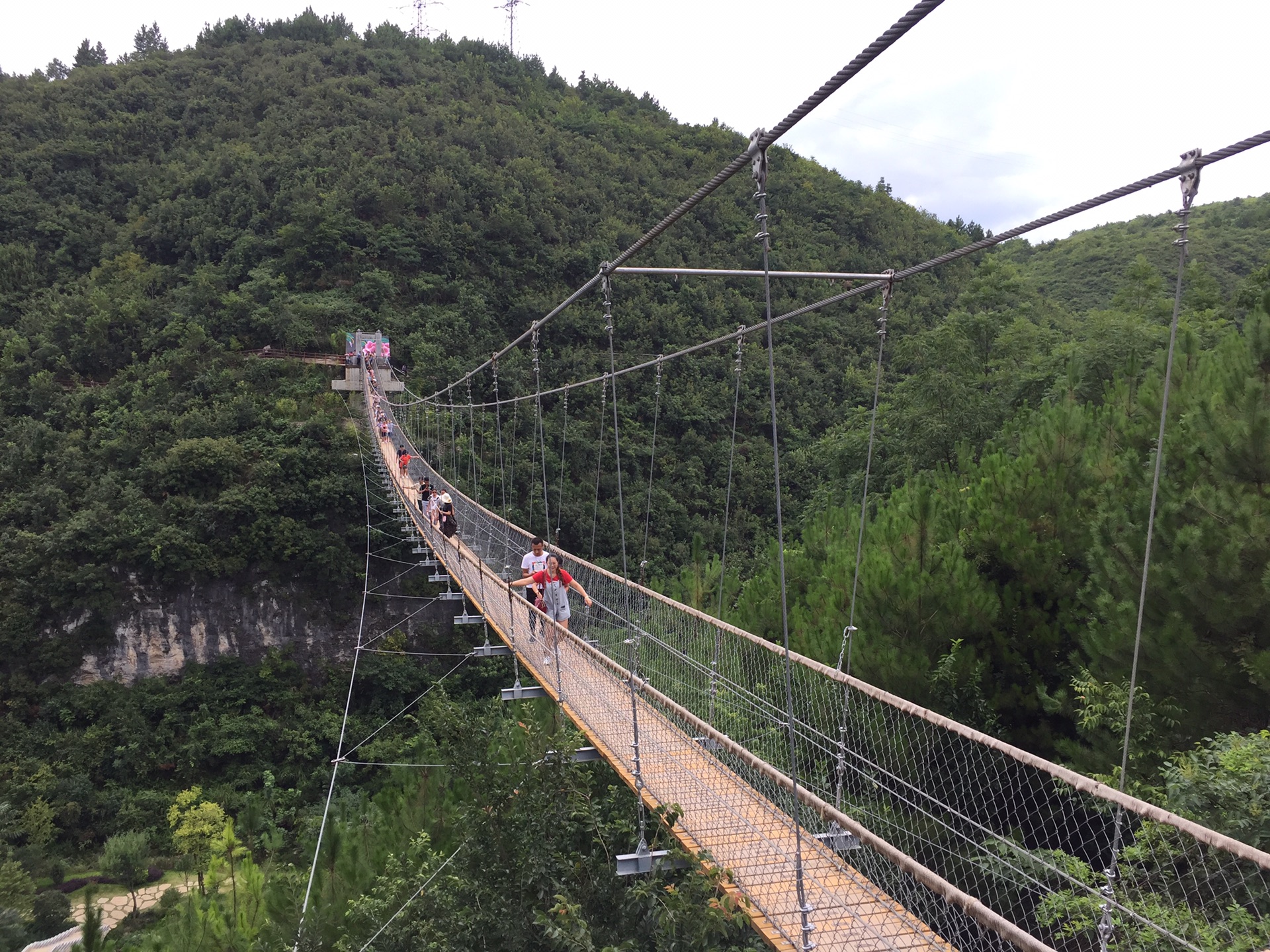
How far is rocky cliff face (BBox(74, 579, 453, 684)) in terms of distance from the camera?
13.1 metres

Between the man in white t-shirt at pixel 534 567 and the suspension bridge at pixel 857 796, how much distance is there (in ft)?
0.16

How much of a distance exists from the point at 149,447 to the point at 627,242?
45.4 ft

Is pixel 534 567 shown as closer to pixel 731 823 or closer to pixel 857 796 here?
pixel 857 796

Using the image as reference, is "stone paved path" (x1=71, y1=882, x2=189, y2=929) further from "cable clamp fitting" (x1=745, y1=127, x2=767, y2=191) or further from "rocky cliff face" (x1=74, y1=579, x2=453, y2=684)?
"cable clamp fitting" (x1=745, y1=127, x2=767, y2=191)

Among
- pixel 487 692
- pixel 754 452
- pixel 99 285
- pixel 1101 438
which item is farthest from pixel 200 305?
pixel 1101 438

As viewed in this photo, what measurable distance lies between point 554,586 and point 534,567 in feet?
0.56

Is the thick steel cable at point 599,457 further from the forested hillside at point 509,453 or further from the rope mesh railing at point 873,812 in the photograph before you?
the rope mesh railing at point 873,812

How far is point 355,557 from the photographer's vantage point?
568 inches

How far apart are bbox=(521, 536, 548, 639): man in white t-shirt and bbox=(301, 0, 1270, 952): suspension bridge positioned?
0.16 feet

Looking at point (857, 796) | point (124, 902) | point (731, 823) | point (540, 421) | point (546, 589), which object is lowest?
point (124, 902)

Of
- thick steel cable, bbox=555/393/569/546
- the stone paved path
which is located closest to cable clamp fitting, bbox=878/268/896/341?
thick steel cable, bbox=555/393/569/546

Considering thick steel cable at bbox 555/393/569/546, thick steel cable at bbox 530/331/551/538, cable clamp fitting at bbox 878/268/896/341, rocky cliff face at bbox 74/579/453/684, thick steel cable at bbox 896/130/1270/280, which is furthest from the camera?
rocky cliff face at bbox 74/579/453/684

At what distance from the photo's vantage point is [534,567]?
4.36 metres

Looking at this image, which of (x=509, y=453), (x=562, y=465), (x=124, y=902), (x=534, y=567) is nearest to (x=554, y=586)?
(x=534, y=567)
